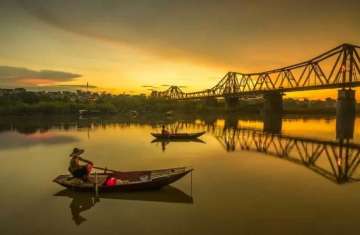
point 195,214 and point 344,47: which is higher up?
point 344,47

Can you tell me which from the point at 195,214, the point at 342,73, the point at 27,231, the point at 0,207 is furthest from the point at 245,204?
the point at 342,73

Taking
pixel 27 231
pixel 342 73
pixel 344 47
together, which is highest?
pixel 344 47

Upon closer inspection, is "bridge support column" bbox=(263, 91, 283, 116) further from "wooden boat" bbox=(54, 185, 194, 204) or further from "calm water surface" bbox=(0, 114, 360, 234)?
"wooden boat" bbox=(54, 185, 194, 204)

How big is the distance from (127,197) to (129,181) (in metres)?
0.71

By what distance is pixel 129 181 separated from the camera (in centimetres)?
1473

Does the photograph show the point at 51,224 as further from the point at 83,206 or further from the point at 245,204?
the point at 245,204

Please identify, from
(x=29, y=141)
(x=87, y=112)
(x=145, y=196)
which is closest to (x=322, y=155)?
(x=145, y=196)

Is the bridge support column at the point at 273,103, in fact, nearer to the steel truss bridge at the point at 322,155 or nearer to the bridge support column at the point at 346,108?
the bridge support column at the point at 346,108

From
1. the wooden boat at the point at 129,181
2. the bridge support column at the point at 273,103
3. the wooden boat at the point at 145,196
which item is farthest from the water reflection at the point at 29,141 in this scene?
the bridge support column at the point at 273,103

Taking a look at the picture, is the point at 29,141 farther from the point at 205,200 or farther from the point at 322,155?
the point at 205,200

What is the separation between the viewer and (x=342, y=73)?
63.8 m

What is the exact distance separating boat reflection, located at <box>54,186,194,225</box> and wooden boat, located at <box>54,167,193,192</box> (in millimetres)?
242

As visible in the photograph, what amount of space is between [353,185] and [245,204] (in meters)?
6.54

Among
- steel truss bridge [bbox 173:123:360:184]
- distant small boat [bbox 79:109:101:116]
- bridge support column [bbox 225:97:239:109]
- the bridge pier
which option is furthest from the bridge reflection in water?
bridge support column [bbox 225:97:239:109]
